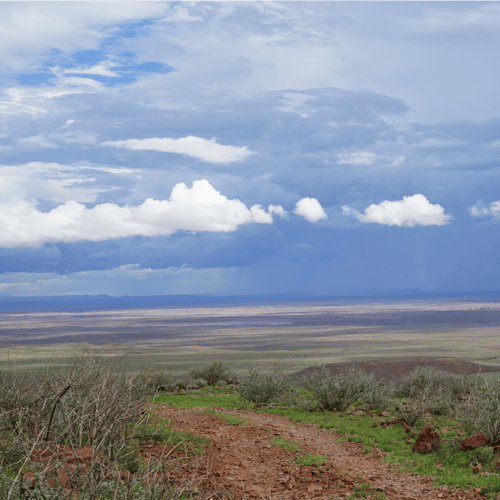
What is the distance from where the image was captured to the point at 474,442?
11453mm

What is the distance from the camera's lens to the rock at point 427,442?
11.8 meters

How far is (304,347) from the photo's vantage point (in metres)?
52.3

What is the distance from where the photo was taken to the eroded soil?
9.09m

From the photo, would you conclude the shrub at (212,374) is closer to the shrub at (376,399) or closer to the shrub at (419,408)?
the shrub at (376,399)

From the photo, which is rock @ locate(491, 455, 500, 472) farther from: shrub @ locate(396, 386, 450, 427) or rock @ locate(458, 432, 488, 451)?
shrub @ locate(396, 386, 450, 427)

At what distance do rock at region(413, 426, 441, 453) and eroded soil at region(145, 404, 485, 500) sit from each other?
2.82ft

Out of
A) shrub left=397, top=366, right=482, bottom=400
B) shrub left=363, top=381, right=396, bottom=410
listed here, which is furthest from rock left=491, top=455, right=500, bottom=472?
shrub left=397, top=366, right=482, bottom=400

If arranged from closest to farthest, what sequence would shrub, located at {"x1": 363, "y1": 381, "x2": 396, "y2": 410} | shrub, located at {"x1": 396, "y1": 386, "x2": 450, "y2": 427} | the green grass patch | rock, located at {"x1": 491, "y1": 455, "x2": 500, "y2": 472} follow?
the green grass patch → rock, located at {"x1": 491, "y1": 455, "x2": 500, "y2": 472} → shrub, located at {"x1": 396, "y1": 386, "x2": 450, "y2": 427} → shrub, located at {"x1": 363, "y1": 381, "x2": 396, "y2": 410}

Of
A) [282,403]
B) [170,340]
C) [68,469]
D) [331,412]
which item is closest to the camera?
[68,469]

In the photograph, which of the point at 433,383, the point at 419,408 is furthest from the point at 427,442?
the point at 433,383

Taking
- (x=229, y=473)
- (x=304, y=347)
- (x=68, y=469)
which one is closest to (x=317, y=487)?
(x=229, y=473)

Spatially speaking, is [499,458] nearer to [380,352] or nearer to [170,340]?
[380,352]

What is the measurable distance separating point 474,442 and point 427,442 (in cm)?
103

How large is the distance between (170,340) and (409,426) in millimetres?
50672
